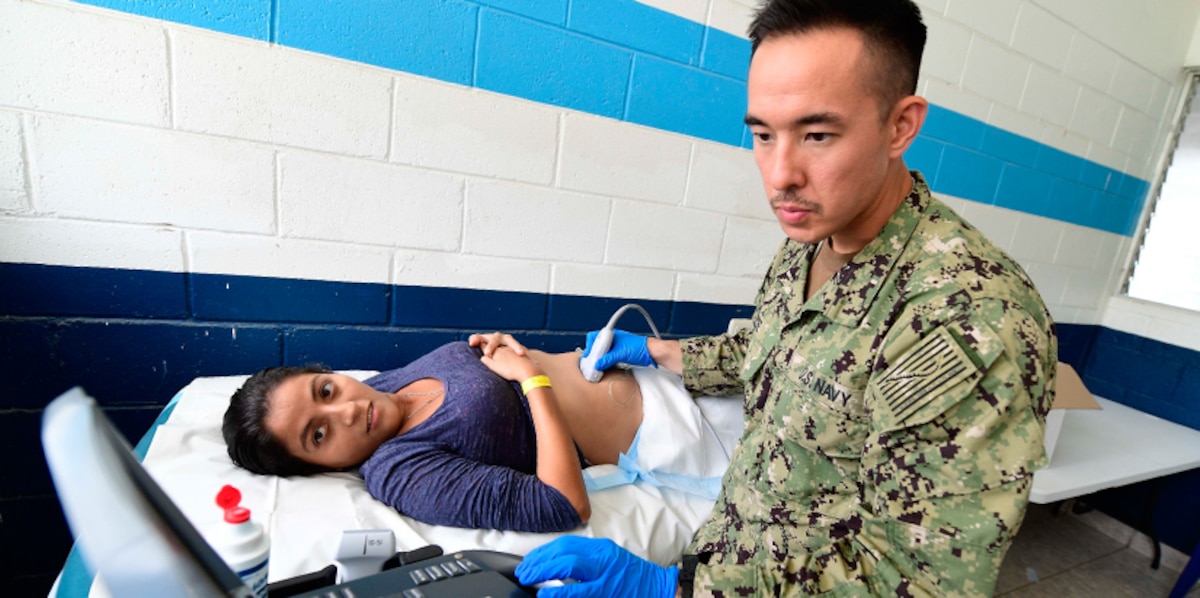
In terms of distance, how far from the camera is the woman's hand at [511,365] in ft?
4.83

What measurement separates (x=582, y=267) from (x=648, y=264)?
254 mm

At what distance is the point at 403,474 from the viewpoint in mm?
1233

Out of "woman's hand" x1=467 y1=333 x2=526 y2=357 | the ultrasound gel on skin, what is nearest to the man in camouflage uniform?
the ultrasound gel on skin

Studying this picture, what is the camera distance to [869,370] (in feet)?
3.06

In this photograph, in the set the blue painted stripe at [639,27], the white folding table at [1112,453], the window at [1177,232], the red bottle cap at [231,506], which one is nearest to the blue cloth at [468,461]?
the red bottle cap at [231,506]

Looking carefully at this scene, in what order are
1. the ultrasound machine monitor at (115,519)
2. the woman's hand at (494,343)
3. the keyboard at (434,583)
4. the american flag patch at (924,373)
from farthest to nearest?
the woman's hand at (494,343)
the american flag patch at (924,373)
the keyboard at (434,583)
the ultrasound machine monitor at (115,519)

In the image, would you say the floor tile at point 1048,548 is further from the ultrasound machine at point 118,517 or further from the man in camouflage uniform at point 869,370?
the ultrasound machine at point 118,517

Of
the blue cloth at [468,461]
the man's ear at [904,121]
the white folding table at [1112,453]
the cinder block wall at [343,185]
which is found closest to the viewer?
the man's ear at [904,121]

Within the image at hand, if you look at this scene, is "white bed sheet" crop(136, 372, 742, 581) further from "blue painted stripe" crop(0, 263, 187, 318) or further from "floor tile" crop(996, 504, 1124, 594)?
"floor tile" crop(996, 504, 1124, 594)

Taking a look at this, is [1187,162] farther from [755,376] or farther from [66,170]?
[66,170]

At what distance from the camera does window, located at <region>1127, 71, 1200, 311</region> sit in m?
2.93

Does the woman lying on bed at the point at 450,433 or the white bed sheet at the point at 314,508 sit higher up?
the woman lying on bed at the point at 450,433

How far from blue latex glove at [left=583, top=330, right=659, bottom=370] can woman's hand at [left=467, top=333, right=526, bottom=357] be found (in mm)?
206

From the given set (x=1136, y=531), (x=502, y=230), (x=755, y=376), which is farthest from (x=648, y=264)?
(x=1136, y=531)
